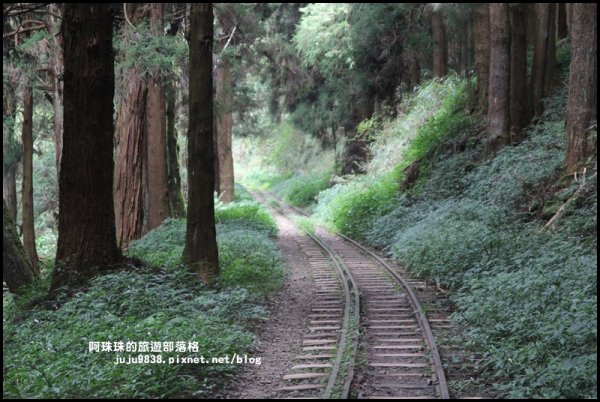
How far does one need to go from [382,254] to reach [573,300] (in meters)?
9.07

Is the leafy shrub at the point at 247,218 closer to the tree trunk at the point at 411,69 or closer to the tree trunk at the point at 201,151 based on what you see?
the tree trunk at the point at 411,69

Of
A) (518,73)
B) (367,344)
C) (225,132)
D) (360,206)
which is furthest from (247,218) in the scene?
(367,344)

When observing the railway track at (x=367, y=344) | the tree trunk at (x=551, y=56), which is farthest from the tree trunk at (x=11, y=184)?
the tree trunk at (x=551, y=56)

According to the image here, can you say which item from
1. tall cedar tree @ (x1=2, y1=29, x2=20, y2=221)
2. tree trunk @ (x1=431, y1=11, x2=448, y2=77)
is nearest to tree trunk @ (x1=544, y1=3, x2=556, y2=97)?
tree trunk @ (x1=431, y1=11, x2=448, y2=77)

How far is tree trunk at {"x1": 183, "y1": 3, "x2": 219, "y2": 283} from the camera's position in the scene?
1076 centimetres

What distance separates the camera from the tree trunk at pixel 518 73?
57.3ft

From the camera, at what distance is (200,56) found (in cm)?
1075

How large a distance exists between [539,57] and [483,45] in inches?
88.8

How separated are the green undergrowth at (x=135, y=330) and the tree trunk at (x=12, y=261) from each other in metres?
0.31

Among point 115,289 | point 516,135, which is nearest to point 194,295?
point 115,289

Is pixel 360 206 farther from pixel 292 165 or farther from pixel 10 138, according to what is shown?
pixel 292 165

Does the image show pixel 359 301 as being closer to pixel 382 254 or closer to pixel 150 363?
pixel 150 363

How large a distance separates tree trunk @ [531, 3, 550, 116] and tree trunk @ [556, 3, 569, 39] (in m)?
5.55

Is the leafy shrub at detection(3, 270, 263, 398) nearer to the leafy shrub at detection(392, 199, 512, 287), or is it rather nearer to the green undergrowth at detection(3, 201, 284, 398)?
the green undergrowth at detection(3, 201, 284, 398)
